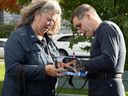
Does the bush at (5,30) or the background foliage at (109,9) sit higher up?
the background foliage at (109,9)

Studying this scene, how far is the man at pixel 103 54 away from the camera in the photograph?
424cm

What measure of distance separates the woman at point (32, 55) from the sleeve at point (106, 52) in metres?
0.35

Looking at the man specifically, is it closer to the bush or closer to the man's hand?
the man's hand

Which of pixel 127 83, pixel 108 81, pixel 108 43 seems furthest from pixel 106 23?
pixel 127 83

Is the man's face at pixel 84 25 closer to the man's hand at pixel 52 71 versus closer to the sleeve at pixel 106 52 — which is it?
the sleeve at pixel 106 52

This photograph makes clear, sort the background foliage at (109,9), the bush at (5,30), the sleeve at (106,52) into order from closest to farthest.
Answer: the sleeve at (106,52) → the background foliage at (109,9) → the bush at (5,30)

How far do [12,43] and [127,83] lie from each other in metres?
5.23

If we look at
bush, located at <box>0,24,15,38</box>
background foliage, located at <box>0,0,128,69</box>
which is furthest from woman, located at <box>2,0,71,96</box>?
bush, located at <box>0,24,15,38</box>

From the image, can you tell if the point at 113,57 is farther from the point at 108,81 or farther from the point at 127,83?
the point at 127,83

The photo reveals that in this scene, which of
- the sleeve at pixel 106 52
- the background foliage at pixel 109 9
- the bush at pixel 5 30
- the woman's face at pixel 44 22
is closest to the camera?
the sleeve at pixel 106 52

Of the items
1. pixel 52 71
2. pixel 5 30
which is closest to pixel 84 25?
pixel 52 71

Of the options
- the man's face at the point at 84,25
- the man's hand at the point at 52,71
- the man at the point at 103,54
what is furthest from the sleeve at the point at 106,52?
the man's hand at the point at 52,71

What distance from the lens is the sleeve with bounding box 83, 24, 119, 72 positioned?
13.9 feet

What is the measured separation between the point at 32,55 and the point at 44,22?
0.34 metres
